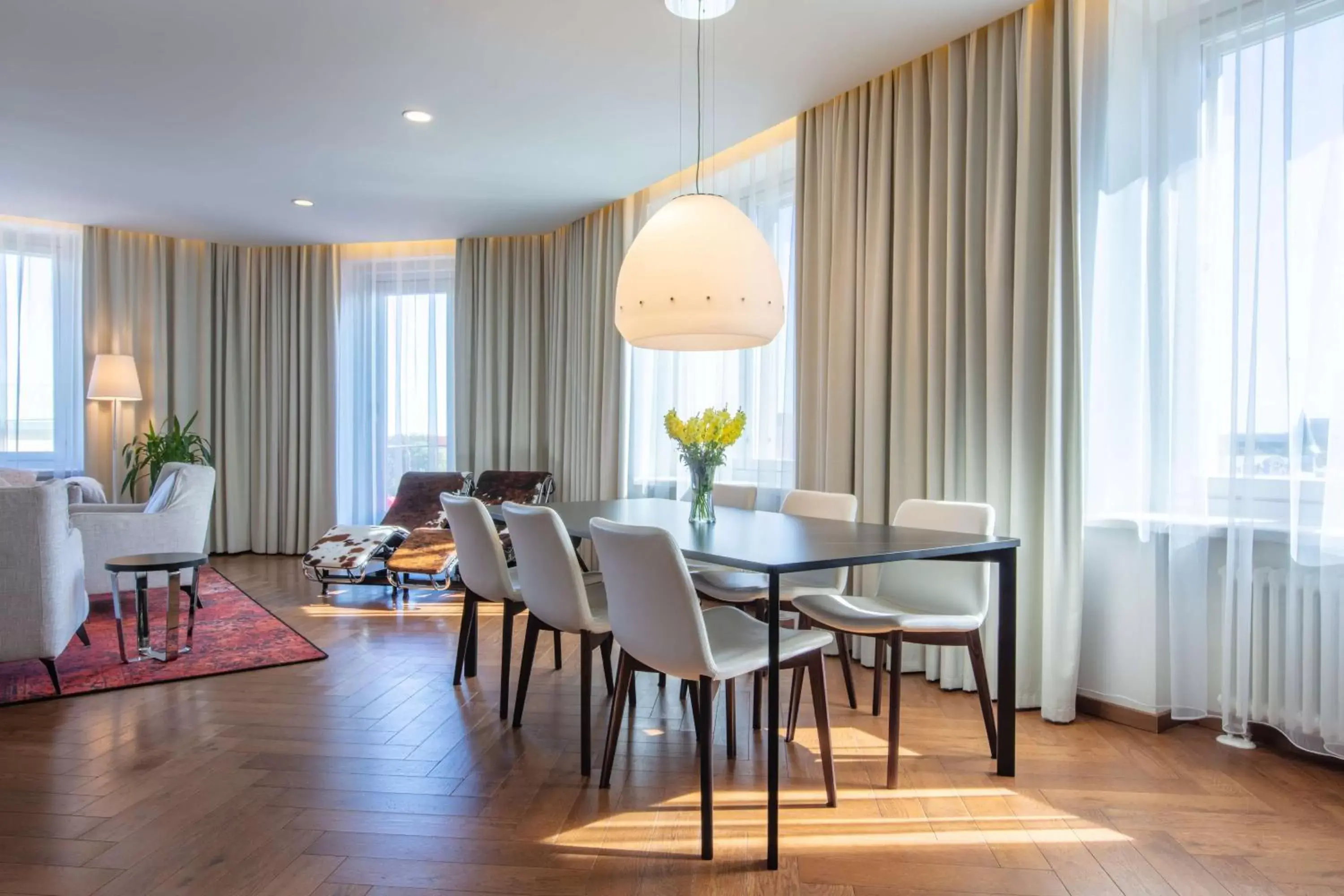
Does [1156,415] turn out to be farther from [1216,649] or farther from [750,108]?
[750,108]

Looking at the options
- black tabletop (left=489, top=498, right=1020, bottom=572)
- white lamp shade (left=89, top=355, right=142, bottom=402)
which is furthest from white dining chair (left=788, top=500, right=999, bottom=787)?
white lamp shade (left=89, top=355, right=142, bottom=402)

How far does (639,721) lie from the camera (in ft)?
9.77

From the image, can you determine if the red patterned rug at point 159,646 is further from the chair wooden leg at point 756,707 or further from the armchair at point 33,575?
the chair wooden leg at point 756,707

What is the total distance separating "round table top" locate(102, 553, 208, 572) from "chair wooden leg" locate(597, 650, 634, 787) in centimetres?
216

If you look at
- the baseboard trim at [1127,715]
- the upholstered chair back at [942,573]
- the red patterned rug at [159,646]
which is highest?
the upholstered chair back at [942,573]

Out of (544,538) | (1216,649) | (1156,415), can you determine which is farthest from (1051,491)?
(544,538)

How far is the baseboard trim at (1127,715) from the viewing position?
2.89m

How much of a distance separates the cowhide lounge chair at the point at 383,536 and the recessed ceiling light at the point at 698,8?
294cm

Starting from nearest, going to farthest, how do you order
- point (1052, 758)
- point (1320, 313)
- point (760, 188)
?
point (1320, 313), point (1052, 758), point (760, 188)

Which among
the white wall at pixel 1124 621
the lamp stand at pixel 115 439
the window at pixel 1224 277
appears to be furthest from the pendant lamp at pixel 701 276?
the lamp stand at pixel 115 439

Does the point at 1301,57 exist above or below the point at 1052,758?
above

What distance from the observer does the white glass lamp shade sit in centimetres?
262

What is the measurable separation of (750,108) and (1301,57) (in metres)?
2.23

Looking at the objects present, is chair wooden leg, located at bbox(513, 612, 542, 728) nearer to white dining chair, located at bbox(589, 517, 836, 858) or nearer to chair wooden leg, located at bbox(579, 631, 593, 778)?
chair wooden leg, located at bbox(579, 631, 593, 778)
